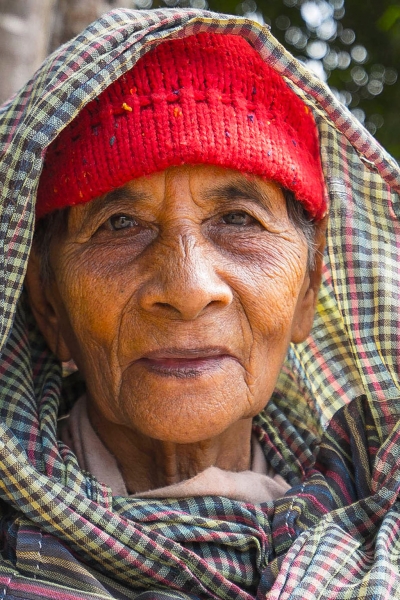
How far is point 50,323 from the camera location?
2.30 meters

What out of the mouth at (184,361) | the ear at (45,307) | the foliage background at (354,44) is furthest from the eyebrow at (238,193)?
the foliage background at (354,44)

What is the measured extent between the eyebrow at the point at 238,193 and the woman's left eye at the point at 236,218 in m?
0.05

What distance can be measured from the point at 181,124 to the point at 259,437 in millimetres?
987

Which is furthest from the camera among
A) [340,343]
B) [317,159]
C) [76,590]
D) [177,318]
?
[340,343]

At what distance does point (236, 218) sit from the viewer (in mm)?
2068

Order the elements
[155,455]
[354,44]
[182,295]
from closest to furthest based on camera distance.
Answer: [182,295] < [155,455] < [354,44]

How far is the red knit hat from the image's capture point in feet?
6.19

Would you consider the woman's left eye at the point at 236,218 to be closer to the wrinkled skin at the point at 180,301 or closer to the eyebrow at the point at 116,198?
the wrinkled skin at the point at 180,301

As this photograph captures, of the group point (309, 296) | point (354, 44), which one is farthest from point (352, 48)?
point (309, 296)

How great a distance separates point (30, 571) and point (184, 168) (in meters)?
1.00

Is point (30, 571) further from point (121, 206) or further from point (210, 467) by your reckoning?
point (121, 206)

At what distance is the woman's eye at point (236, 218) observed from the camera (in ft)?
6.77

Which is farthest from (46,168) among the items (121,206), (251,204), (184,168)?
(251,204)

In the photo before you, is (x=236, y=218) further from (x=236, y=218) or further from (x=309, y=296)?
(x=309, y=296)
